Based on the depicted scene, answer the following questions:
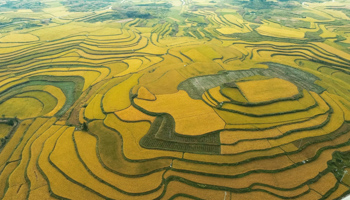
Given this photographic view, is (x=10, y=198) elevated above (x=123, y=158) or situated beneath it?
situated beneath

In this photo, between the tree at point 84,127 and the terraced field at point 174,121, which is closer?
the terraced field at point 174,121

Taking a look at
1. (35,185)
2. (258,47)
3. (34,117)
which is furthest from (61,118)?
(258,47)

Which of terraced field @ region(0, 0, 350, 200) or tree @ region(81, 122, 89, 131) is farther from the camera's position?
tree @ region(81, 122, 89, 131)

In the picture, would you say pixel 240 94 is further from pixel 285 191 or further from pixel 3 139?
pixel 3 139

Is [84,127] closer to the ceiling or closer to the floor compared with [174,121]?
closer to the floor

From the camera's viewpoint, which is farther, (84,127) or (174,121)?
(174,121)

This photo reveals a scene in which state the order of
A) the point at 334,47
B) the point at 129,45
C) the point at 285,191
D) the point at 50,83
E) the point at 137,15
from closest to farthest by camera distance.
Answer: the point at 285,191 < the point at 50,83 < the point at 334,47 < the point at 129,45 < the point at 137,15

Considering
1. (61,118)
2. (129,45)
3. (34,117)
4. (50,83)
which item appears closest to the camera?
(61,118)

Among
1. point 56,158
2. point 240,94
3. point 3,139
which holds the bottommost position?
point 3,139
